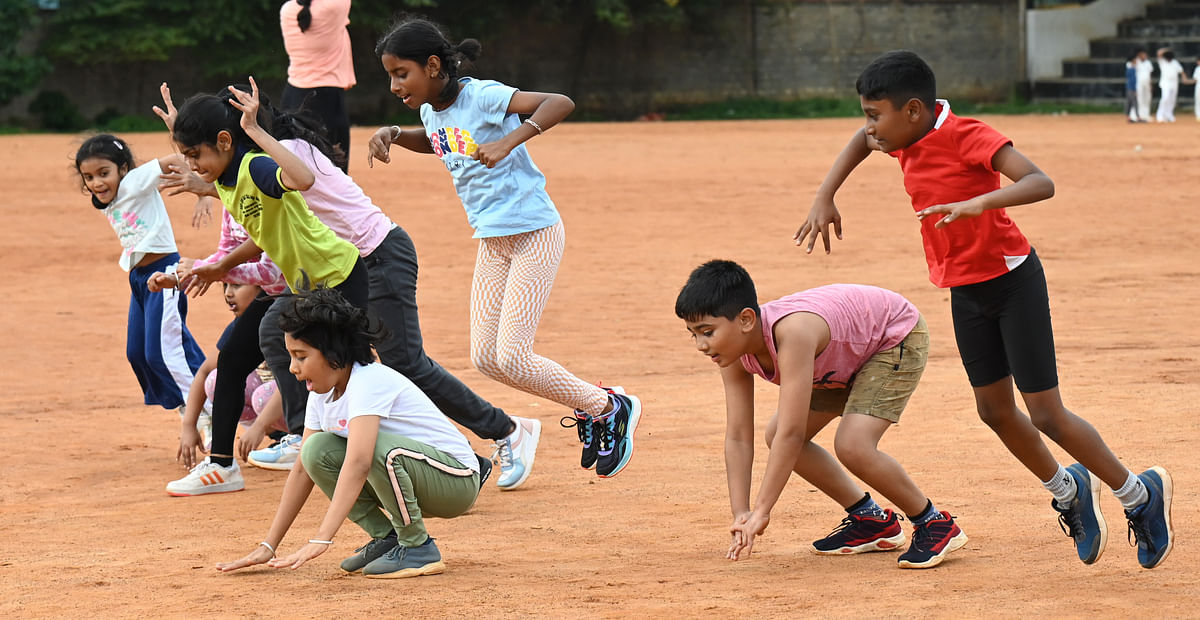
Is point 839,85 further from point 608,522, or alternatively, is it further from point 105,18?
point 608,522

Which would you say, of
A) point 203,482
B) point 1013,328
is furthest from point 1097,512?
point 203,482

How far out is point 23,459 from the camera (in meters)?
6.71

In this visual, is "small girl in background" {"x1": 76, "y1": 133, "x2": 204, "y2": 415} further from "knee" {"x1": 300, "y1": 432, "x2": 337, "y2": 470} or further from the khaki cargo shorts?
the khaki cargo shorts

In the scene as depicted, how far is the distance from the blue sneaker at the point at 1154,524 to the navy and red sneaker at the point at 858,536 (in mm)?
769

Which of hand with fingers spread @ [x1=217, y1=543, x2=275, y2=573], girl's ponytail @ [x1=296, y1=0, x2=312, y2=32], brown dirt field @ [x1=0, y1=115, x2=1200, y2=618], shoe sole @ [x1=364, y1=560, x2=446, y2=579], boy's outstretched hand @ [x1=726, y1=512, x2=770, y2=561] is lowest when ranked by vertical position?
brown dirt field @ [x1=0, y1=115, x2=1200, y2=618]

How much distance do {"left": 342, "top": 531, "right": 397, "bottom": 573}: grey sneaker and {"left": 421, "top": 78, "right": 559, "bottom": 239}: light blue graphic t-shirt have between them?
5.31 ft

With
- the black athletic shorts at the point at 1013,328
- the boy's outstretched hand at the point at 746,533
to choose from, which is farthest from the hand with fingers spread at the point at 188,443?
the black athletic shorts at the point at 1013,328

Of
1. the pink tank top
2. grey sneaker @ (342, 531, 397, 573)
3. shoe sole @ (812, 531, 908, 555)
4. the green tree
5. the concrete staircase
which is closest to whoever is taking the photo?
the pink tank top

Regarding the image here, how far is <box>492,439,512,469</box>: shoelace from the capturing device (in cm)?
606

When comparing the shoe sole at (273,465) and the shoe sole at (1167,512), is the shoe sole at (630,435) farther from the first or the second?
the shoe sole at (1167,512)

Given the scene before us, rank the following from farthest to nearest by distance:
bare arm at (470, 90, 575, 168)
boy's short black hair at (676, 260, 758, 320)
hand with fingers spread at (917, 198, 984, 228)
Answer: bare arm at (470, 90, 575, 168), boy's short black hair at (676, 260, 758, 320), hand with fingers spread at (917, 198, 984, 228)

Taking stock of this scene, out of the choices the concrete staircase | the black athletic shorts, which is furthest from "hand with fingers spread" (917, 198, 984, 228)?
the concrete staircase

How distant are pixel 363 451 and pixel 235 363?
60.5 inches

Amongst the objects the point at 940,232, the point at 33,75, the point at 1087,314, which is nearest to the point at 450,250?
the point at 1087,314
